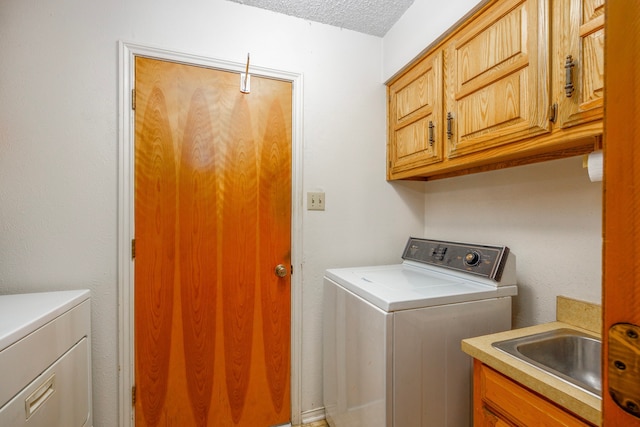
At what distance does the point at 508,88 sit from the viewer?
1158 mm

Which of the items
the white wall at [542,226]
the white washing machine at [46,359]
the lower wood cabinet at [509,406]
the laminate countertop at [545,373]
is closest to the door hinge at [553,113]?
the white wall at [542,226]

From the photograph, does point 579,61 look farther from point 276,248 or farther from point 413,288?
point 276,248

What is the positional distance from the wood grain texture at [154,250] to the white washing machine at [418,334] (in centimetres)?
92

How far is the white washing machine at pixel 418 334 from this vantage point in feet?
3.56

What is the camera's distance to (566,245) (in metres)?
1.25

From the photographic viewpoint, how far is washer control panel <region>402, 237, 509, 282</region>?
1.26m

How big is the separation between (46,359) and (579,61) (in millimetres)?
2089

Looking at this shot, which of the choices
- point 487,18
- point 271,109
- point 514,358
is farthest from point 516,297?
point 271,109

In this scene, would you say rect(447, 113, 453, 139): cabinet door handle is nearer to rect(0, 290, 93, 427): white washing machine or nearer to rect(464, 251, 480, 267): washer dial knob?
rect(464, 251, 480, 267): washer dial knob

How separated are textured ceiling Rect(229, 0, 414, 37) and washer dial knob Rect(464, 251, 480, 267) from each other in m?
1.44

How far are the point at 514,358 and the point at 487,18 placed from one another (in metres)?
1.34

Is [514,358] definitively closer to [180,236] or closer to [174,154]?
[180,236]

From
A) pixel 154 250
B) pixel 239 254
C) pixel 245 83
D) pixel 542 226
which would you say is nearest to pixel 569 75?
pixel 542 226

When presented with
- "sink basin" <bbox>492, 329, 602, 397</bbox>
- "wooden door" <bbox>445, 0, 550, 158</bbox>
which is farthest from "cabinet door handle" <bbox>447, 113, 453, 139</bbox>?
"sink basin" <bbox>492, 329, 602, 397</bbox>
